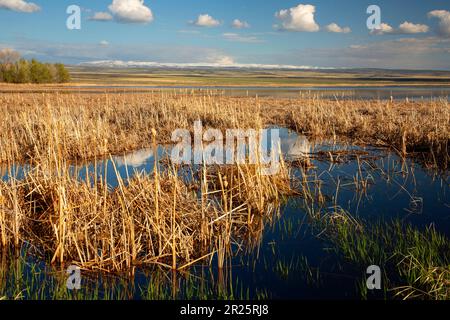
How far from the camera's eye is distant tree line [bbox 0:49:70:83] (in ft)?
264

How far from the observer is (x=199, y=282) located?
5.52 meters

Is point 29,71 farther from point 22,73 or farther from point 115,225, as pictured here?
point 115,225

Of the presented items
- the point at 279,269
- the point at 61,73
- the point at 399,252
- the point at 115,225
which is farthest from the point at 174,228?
the point at 61,73

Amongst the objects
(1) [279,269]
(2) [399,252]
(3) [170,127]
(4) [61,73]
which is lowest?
(1) [279,269]

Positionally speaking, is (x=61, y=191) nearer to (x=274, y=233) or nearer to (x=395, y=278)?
(x=274, y=233)

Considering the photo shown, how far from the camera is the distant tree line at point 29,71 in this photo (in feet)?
264

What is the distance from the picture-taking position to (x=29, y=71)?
267 ft

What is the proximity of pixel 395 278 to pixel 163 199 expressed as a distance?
12.1ft

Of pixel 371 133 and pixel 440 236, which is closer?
pixel 440 236

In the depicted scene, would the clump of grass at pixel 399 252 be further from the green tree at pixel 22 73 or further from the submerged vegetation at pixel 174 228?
the green tree at pixel 22 73

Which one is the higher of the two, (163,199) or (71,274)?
(163,199)
